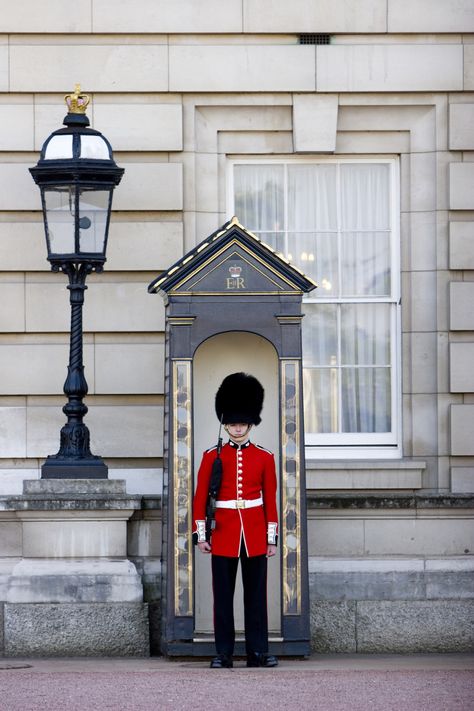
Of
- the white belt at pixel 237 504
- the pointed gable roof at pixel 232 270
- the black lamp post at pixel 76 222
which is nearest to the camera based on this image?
the white belt at pixel 237 504

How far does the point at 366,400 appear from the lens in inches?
465

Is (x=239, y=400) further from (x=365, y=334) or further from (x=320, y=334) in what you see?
(x=365, y=334)

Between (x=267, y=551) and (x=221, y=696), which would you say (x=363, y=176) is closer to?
(x=267, y=551)

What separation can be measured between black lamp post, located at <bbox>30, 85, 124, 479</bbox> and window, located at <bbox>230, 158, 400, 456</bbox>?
4.29ft

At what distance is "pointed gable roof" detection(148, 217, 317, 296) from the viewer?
10211 mm

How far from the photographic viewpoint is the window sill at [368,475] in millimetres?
11477

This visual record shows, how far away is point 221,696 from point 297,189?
4.12 metres

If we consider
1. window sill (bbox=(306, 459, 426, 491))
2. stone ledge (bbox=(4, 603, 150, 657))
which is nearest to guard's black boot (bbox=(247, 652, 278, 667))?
stone ledge (bbox=(4, 603, 150, 657))

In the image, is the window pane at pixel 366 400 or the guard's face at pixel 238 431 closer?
the guard's face at pixel 238 431

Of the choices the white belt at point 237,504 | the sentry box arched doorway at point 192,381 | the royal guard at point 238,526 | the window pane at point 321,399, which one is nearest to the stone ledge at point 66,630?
the sentry box arched doorway at point 192,381

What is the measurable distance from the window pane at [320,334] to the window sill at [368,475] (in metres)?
0.74

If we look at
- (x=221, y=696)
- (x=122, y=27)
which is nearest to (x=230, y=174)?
(x=122, y=27)

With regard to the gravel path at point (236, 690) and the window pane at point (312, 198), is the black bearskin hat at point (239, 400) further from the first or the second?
the window pane at point (312, 198)

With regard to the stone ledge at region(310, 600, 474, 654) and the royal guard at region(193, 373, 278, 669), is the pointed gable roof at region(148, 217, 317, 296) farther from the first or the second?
the stone ledge at region(310, 600, 474, 654)
